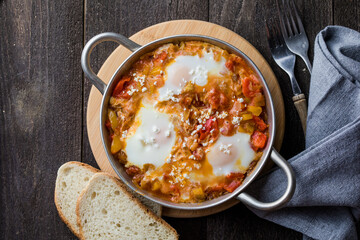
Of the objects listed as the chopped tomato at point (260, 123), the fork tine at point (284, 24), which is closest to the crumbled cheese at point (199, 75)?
the chopped tomato at point (260, 123)

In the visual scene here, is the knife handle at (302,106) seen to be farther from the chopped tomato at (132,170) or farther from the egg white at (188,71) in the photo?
the chopped tomato at (132,170)

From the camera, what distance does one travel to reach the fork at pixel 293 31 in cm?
328

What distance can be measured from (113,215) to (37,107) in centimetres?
127

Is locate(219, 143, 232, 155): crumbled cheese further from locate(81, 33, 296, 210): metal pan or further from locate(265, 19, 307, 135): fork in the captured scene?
locate(265, 19, 307, 135): fork

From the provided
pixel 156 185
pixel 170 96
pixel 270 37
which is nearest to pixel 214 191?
pixel 156 185

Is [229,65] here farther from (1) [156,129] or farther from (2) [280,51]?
(1) [156,129]

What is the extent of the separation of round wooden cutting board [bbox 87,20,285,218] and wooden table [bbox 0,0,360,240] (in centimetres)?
23

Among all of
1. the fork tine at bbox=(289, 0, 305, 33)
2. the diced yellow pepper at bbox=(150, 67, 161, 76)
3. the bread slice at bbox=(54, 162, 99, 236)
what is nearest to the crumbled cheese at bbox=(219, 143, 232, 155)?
the diced yellow pepper at bbox=(150, 67, 161, 76)

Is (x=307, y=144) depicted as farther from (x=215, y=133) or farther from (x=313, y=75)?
(x=215, y=133)

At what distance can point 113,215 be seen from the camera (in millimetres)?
3236

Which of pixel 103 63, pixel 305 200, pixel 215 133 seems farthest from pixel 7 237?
pixel 305 200

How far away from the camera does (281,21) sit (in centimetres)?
328

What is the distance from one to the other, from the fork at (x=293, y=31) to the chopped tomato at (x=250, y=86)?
0.63 m

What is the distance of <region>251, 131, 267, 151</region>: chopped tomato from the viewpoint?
287 centimetres
